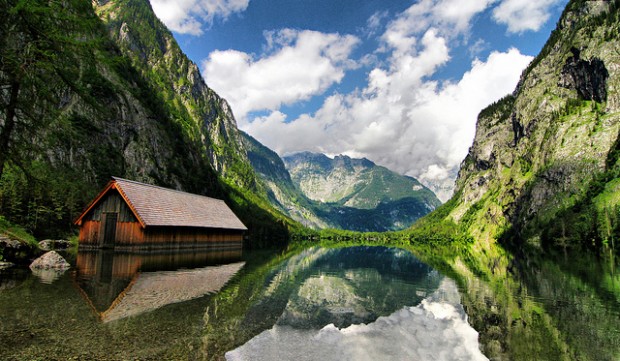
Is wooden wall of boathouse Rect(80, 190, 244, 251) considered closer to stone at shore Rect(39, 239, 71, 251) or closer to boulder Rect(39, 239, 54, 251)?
stone at shore Rect(39, 239, 71, 251)

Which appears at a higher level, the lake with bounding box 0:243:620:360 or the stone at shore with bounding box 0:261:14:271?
the stone at shore with bounding box 0:261:14:271

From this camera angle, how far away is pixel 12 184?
47438 millimetres

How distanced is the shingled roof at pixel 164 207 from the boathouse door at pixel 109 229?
2.64 meters

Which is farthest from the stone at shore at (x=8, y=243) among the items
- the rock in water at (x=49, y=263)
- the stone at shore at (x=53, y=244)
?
the stone at shore at (x=53, y=244)

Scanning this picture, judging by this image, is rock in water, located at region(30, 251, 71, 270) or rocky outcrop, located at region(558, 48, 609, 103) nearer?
rock in water, located at region(30, 251, 71, 270)

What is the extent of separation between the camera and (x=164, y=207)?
49.8 meters

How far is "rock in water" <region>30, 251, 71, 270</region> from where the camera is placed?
24019 millimetres

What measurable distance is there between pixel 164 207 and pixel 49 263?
25.5 meters

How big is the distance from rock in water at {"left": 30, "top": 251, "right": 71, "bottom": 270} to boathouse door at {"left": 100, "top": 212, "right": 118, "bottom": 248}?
2234 centimetres

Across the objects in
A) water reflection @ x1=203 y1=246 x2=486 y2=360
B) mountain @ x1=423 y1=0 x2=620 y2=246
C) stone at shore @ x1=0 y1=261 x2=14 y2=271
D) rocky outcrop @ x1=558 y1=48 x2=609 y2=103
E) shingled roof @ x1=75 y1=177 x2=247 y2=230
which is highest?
rocky outcrop @ x1=558 y1=48 x2=609 y2=103

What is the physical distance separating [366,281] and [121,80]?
11414 cm

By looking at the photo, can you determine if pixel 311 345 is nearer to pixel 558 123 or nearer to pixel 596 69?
Result: pixel 558 123

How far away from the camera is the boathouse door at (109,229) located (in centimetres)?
4638

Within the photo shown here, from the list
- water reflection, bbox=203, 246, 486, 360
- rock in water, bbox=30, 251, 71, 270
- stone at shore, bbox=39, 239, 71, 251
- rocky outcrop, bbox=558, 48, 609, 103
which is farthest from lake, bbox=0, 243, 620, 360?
rocky outcrop, bbox=558, 48, 609, 103
